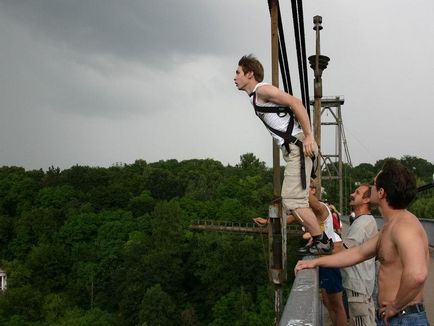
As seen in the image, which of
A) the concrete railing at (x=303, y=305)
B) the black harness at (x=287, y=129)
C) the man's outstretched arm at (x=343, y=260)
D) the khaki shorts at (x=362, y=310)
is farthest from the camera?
the khaki shorts at (x=362, y=310)

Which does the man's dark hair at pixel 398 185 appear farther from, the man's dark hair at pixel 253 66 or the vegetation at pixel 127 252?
the vegetation at pixel 127 252

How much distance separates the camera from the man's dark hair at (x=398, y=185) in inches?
91.8

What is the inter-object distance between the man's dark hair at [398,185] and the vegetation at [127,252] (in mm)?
21878

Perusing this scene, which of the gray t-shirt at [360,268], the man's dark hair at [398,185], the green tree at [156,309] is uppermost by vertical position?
the man's dark hair at [398,185]

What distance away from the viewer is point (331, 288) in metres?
4.37

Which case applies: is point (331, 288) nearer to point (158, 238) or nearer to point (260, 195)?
point (158, 238)

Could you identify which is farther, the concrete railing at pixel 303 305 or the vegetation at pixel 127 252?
the vegetation at pixel 127 252

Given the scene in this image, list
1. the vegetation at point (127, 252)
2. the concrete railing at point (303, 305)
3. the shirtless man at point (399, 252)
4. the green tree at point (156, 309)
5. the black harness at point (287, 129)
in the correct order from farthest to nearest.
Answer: the vegetation at point (127, 252) → the green tree at point (156, 309) → the black harness at point (287, 129) → the shirtless man at point (399, 252) → the concrete railing at point (303, 305)

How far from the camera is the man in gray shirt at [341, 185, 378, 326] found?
155 inches

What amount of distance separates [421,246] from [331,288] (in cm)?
232

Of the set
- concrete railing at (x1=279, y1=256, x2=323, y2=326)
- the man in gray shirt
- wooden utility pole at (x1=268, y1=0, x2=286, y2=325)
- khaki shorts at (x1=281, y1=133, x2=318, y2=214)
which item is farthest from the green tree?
concrete railing at (x1=279, y1=256, x2=323, y2=326)

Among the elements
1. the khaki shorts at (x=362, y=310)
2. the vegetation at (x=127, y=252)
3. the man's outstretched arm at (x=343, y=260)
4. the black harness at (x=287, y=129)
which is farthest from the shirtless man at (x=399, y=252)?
the vegetation at (x=127, y=252)

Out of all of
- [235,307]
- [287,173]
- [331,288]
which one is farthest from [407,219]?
[235,307]

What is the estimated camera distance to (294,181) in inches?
136
